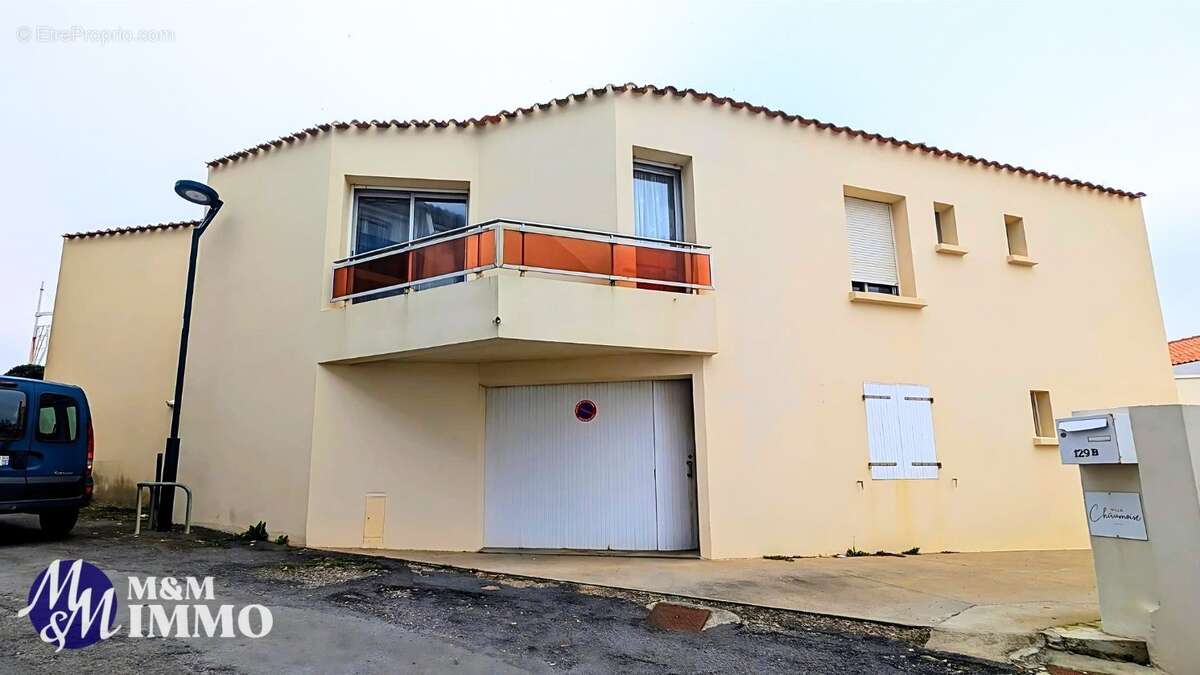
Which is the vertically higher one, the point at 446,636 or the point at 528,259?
the point at 528,259

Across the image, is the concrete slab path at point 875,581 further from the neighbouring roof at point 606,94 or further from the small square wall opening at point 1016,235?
the neighbouring roof at point 606,94

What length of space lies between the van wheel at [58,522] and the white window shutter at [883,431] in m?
9.82

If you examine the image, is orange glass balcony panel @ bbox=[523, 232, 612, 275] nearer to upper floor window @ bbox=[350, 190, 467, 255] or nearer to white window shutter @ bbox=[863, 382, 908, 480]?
upper floor window @ bbox=[350, 190, 467, 255]

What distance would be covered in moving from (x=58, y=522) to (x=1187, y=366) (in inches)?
1052

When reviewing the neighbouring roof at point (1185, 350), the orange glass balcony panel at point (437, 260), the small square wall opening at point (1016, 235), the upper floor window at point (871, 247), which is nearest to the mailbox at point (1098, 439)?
the upper floor window at point (871, 247)

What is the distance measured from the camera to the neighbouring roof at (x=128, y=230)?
1103 cm

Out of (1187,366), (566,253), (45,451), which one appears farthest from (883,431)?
(1187,366)

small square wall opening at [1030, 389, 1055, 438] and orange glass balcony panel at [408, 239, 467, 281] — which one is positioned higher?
orange glass balcony panel at [408, 239, 467, 281]

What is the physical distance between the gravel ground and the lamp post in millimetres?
2066

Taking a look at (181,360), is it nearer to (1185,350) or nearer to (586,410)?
(586,410)

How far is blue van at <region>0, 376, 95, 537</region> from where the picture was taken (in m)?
6.86

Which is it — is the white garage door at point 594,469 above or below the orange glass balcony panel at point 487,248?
below

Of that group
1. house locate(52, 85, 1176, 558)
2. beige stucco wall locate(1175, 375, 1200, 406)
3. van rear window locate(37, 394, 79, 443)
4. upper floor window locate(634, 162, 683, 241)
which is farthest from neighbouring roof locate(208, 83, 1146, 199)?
beige stucco wall locate(1175, 375, 1200, 406)

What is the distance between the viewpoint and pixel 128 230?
11.3 metres
